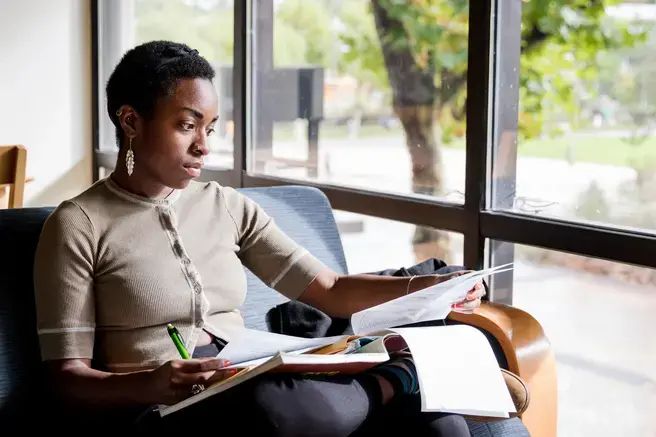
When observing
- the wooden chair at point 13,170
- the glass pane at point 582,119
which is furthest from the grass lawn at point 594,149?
the wooden chair at point 13,170

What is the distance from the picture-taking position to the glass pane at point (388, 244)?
2484mm

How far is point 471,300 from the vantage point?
1.70 m

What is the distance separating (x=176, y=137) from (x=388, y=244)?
4.13 feet

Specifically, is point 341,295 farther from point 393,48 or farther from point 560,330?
point 393,48

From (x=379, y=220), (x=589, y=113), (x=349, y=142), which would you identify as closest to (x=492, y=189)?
(x=589, y=113)

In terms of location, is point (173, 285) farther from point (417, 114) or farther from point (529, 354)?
point (417, 114)

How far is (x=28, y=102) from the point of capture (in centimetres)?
402

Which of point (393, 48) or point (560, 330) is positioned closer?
point (560, 330)

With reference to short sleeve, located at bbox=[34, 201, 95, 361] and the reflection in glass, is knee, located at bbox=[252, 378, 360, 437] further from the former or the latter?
the reflection in glass

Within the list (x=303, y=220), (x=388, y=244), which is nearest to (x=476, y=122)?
(x=303, y=220)

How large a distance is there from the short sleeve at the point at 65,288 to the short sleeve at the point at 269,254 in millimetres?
360

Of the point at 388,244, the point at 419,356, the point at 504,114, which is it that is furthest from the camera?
the point at 388,244

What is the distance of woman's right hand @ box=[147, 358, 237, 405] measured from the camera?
4.34ft

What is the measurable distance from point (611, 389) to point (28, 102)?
2906mm
